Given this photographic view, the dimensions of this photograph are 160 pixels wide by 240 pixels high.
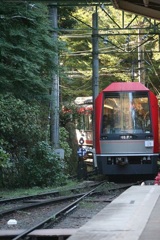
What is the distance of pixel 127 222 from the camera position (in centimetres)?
771

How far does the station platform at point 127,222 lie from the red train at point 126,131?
27.8 feet

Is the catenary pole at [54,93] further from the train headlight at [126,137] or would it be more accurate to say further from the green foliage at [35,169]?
the train headlight at [126,137]

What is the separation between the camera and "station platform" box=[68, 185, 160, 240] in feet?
22.2

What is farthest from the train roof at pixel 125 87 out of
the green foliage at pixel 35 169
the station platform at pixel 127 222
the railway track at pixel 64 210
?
the station platform at pixel 127 222

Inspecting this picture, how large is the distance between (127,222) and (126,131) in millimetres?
11780

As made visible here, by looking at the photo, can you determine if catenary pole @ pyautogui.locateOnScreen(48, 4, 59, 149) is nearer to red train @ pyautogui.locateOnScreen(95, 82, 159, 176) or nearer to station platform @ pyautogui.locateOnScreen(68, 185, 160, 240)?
Answer: red train @ pyautogui.locateOnScreen(95, 82, 159, 176)

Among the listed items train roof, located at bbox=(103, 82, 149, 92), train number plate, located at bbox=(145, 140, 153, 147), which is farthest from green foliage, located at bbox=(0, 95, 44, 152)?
train number plate, located at bbox=(145, 140, 153, 147)

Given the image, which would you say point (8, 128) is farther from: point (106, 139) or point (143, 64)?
point (143, 64)

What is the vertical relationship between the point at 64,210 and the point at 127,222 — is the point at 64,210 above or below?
below

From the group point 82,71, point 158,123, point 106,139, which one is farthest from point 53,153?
point 82,71

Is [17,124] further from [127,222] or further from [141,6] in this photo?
[127,222]

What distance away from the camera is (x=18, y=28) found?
1798cm

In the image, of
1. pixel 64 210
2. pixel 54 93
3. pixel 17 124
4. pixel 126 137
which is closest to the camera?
pixel 64 210

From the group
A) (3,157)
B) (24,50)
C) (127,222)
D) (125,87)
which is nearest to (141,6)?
(127,222)
